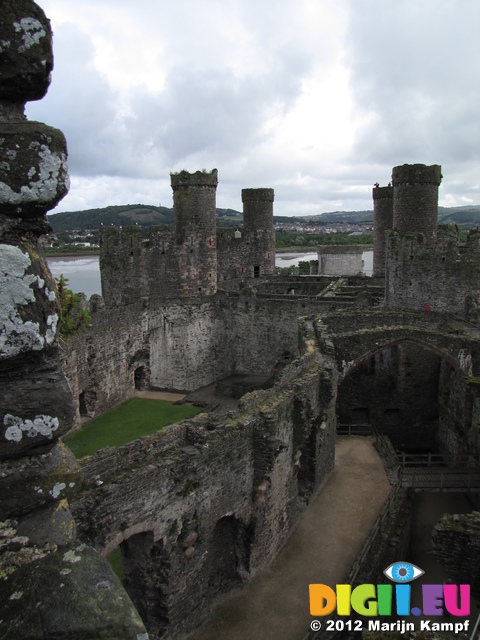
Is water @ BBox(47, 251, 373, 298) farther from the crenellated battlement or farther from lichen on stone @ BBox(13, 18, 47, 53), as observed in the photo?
lichen on stone @ BBox(13, 18, 47, 53)

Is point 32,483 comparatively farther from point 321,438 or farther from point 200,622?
point 321,438

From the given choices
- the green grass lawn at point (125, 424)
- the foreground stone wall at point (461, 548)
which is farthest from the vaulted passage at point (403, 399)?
the foreground stone wall at point (461, 548)

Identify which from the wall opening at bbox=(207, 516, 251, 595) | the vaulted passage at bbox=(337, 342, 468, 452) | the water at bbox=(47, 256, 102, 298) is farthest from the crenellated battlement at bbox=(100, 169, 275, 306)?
the water at bbox=(47, 256, 102, 298)

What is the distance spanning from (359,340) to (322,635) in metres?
9.25

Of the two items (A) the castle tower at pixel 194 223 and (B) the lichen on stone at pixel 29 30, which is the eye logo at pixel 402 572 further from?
(A) the castle tower at pixel 194 223

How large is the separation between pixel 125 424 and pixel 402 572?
9.51 m

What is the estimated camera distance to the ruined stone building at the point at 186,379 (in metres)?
2.29

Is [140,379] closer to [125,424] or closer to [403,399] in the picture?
[125,424]

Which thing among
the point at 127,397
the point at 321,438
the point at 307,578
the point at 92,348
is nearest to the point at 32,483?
the point at 307,578

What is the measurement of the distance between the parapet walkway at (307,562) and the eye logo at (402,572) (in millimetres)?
704

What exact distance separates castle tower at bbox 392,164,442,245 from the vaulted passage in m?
6.03

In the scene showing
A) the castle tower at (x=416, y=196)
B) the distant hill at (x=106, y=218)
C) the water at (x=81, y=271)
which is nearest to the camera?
the castle tower at (x=416, y=196)

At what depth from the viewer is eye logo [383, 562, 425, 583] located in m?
10.3

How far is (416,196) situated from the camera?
72.9 feet
